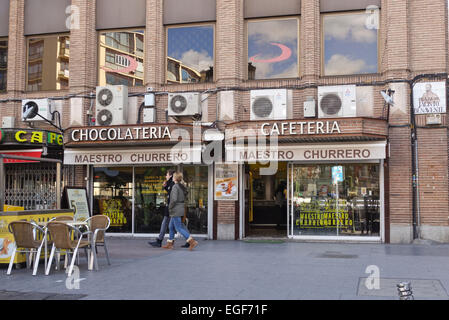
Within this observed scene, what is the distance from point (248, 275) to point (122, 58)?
9.67 meters

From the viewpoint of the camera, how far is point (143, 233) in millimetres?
15500

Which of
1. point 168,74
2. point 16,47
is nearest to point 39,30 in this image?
point 16,47

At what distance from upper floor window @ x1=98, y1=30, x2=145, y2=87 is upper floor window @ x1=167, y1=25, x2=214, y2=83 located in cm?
95

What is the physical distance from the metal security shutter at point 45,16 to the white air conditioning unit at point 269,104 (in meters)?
6.82

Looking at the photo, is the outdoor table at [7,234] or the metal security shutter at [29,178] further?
the metal security shutter at [29,178]

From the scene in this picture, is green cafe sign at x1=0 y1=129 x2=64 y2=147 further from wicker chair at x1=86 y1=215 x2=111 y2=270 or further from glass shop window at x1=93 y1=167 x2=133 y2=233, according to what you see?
wicker chair at x1=86 y1=215 x2=111 y2=270

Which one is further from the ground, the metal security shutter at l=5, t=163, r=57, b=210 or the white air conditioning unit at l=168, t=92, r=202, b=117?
the white air conditioning unit at l=168, t=92, r=202, b=117

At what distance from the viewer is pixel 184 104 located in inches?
579

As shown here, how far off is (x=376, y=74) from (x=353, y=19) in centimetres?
175

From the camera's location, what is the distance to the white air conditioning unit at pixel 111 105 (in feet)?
49.6

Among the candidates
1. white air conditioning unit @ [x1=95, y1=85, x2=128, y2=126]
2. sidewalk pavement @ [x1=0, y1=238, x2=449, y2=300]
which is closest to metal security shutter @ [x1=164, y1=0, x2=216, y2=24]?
white air conditioning unit @ [x1=95, y1=85, x2=128, y2=126]

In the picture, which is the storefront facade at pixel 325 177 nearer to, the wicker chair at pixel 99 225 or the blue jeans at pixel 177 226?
the blue jeans at pixel 177 226

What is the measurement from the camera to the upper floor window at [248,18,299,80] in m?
14.7

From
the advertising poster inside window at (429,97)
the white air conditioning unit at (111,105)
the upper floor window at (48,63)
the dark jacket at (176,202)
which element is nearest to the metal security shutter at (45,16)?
the upper floor window at (48,63)
